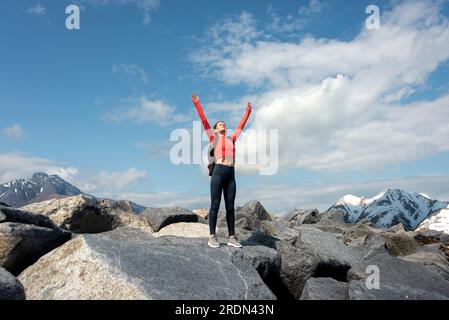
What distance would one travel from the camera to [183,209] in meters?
22.6

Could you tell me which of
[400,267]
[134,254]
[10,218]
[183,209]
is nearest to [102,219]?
[183,209]

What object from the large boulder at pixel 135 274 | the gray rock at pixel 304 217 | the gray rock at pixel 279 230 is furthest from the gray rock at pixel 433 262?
the gray rock at pixel 304 217

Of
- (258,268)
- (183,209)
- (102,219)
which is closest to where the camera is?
(258,268)

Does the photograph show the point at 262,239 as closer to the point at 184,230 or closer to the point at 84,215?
the point at 184,230

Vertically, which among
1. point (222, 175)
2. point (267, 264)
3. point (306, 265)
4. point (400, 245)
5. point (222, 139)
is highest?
point (222, 139)

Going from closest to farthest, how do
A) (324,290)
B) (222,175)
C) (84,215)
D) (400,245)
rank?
(324,290), (222,175), (84,215), (400,245)

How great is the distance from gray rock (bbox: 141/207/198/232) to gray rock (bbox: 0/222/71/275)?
9468 millimetres

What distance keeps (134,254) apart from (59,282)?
6.10ft

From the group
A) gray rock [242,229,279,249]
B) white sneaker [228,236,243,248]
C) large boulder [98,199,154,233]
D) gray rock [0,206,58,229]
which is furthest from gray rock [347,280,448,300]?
large boulder [98,199,154,233]

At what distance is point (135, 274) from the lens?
9586 mm

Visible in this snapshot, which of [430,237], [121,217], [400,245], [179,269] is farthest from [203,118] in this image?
[430,237]

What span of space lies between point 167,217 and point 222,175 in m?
8.30

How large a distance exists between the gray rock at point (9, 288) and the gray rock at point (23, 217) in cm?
360
